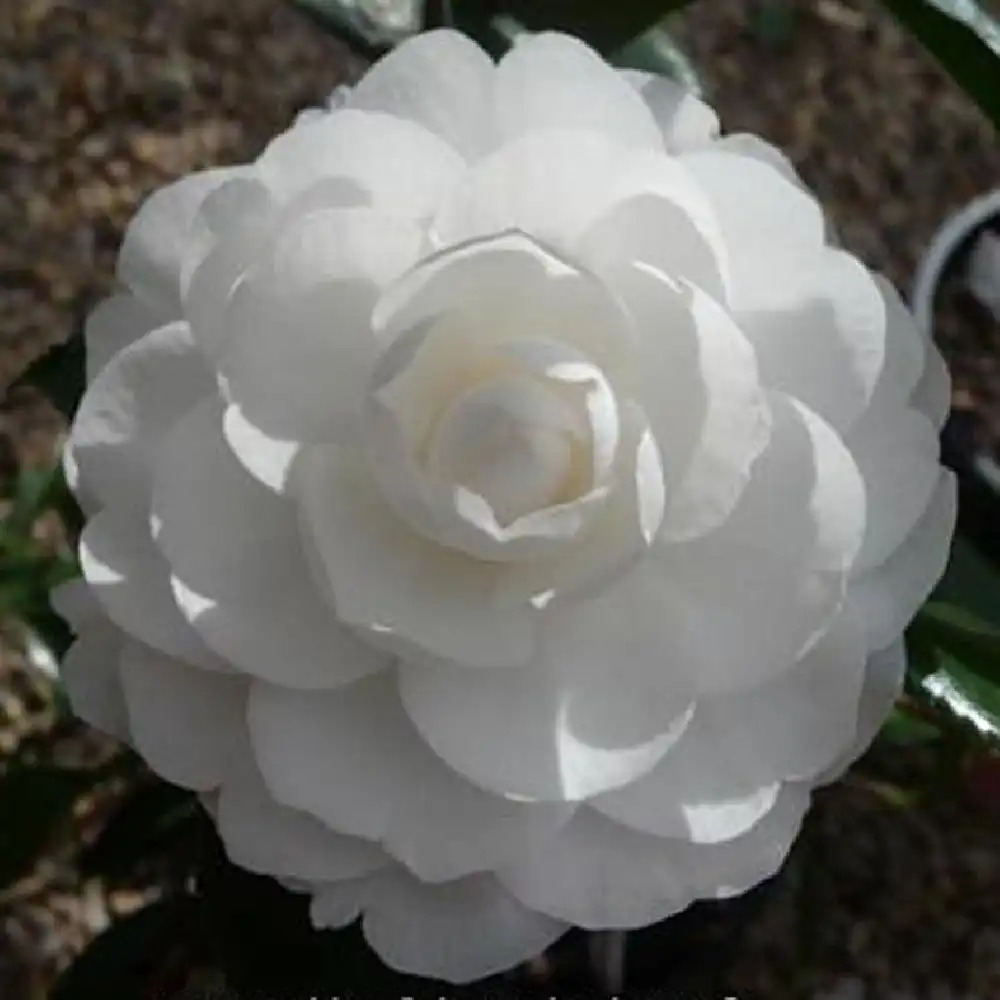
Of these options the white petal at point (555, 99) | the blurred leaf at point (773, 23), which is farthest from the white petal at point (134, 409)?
the blurred leaf at point (773, 23)

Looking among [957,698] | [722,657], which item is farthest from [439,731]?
[957,698]

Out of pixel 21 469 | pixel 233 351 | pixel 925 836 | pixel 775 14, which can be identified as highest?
pixel 233 351

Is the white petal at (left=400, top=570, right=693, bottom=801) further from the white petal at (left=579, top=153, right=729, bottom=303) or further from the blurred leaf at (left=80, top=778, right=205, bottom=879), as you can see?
the blurred leaf at (left=80, top=778, right=205, bottom=879)

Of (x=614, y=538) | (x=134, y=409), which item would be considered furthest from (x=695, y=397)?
(x=134, y=409)

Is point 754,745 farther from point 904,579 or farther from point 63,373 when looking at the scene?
point 63,373

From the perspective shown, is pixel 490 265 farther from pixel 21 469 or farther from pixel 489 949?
pixel 21 469
